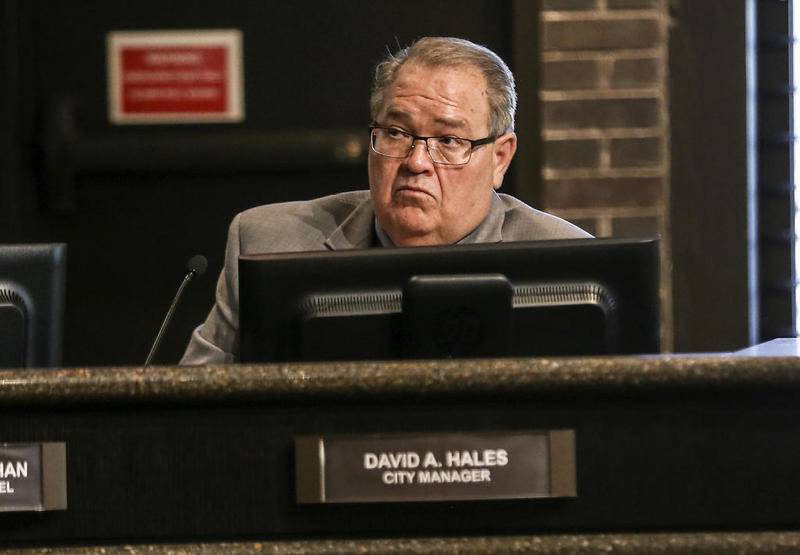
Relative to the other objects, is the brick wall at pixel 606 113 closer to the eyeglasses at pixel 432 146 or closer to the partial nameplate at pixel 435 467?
the eyeglasses at pixel 432 146

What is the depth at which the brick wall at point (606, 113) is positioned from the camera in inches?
116

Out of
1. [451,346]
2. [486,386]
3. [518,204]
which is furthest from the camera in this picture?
[518,204]

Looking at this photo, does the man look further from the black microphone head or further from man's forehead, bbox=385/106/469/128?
the black microphone head

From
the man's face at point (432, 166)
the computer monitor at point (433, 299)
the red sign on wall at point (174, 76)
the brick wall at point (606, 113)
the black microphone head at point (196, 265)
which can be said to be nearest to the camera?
the computer monitor at point (433, 299)

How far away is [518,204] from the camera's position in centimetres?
226

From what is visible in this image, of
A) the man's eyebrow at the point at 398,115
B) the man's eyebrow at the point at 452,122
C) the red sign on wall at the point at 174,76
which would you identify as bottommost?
the man's eyebrow at the point at 452,122

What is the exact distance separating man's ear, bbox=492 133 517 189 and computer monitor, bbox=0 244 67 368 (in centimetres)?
95

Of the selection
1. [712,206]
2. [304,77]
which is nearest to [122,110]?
[304,77]

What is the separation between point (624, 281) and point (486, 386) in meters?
0.37

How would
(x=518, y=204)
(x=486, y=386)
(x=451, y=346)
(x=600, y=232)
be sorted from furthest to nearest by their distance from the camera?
(x=600, y=232), (x=518, y=204), (x=451, y=346), (x=486, y=386)

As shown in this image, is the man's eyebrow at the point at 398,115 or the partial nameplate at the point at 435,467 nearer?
the partial nameplate at the point at 435,467

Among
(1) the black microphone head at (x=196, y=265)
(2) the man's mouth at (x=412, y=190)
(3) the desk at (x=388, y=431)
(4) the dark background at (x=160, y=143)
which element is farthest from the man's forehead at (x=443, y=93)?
(3) the desk at (x=388, y=431)

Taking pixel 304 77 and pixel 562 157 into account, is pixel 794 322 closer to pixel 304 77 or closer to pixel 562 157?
pixel 562 157

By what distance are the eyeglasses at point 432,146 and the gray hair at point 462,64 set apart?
0.05m
